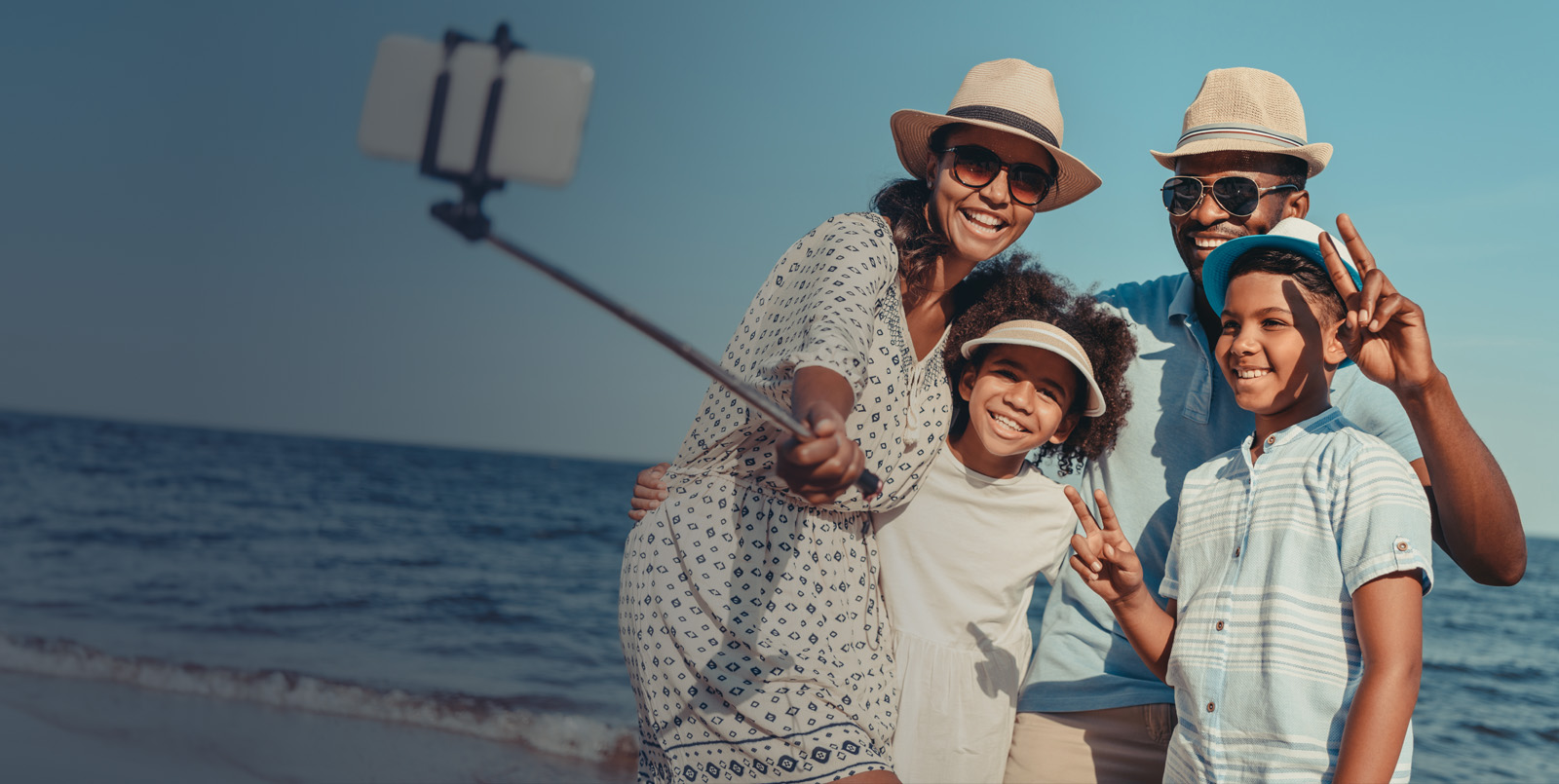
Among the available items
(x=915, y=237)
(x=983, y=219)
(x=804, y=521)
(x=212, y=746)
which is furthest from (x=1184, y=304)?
(x=212, y=746)

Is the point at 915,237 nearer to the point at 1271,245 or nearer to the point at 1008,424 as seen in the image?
the point at 1008,424

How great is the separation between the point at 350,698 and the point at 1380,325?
7.40 m

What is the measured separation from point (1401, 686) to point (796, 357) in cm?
136

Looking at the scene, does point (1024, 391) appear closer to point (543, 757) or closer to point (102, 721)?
point (543, 757)

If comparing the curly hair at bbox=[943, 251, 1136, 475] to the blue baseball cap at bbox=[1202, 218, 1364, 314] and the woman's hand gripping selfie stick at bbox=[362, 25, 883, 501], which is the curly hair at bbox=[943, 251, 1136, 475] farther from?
the woman's hand gripping selfie stick at bbox=[362, 25, 883, 501]

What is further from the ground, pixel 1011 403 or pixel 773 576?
pixel 1011 403

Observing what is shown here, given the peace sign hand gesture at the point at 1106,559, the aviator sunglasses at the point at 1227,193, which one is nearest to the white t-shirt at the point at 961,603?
the peace sign hand gesture at the point at 1106,559

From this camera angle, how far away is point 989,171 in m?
2.80

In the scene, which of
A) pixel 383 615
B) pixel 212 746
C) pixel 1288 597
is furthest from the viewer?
pixel 383 615

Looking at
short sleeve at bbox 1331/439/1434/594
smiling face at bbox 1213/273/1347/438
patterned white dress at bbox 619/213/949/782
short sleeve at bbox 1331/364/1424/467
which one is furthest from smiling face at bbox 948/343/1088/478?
short sleeve at bbox 1331/439/1434/594

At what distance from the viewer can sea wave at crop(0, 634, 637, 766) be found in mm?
6969

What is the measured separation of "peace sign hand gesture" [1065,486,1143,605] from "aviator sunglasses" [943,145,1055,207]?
Answer: 2.85 ft

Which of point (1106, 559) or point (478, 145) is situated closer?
point (478, 145)

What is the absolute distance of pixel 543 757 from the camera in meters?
6.60
